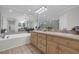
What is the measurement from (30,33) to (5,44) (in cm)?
44

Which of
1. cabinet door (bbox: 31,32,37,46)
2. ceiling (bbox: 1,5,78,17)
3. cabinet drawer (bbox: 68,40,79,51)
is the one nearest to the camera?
cabinet drawer (bbox: 68,40,79,51)

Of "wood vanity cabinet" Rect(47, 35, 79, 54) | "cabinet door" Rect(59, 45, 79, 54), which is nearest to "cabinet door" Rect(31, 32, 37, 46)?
"wood vanity cabinet" Rect(47, 35, 79, 54)

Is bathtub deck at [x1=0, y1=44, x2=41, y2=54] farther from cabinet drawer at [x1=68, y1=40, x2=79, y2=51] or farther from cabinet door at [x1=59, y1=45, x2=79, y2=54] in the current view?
cabinet drawer at [x1=68, y1=40, x2=79, y2=51]

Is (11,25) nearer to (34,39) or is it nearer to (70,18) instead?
(34,39)

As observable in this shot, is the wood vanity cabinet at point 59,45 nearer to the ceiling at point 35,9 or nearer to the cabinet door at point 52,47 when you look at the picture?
the cabinet door at point 52,47

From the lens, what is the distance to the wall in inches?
68.5

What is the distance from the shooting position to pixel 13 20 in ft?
5.99

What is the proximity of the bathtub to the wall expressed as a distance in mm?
608

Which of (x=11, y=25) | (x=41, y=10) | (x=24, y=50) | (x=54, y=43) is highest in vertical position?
(x=41, y=10)

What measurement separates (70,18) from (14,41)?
0.97 m

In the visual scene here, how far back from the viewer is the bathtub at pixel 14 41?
181 cm

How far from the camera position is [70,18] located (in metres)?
1.76

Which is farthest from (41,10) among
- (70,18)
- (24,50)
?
(24,50)
